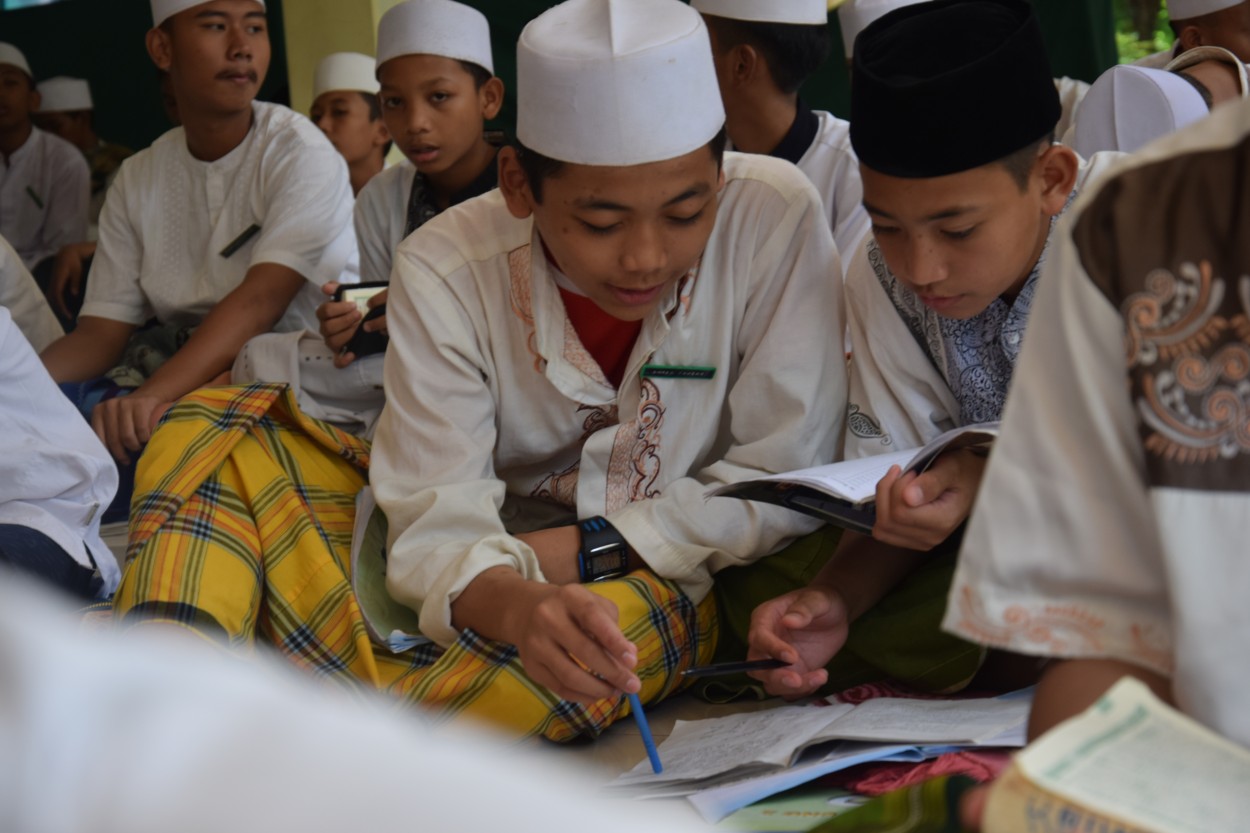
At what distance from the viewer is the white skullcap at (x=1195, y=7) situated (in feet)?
11.4

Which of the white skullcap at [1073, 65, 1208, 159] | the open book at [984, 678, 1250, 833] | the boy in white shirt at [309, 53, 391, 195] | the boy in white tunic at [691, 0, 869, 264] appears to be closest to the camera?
the open book at [984, 678, 1250, 833]

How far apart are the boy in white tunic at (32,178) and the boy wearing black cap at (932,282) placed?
18.2 feet

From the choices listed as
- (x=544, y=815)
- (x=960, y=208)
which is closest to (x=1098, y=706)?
(x=544, y=815)

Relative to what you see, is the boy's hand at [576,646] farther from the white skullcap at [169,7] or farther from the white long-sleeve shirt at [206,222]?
the white skullcap at [169,7]

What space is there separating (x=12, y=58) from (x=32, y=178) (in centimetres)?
74

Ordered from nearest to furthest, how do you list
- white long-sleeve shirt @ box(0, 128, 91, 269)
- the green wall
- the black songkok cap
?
the black songkok cap, white long-sleeve shirt @ box(0, 128, 91, 269), the green wall

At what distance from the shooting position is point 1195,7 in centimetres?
354

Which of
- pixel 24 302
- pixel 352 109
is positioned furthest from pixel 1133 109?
pixel 352 109

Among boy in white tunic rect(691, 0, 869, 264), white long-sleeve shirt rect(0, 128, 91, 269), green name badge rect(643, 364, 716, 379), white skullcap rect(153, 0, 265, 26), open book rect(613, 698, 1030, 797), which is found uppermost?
white skullcap rect(153, 0, 265, 26)

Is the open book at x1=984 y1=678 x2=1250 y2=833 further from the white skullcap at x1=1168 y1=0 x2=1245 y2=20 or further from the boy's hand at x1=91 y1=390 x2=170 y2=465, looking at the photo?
the white skullcap at x1=1168 y1=0 x2=1245 y2=20

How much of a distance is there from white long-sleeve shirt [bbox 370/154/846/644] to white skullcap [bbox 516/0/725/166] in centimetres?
20

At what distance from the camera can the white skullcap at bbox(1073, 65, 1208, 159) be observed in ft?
9.01

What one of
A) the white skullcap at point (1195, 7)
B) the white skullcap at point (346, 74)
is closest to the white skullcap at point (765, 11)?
the white skullcap at point (1195, 7)

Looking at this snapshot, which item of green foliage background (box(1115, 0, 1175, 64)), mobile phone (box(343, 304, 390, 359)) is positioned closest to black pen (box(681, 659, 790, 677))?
mobile phone (box(343, 304, 390, 359))
